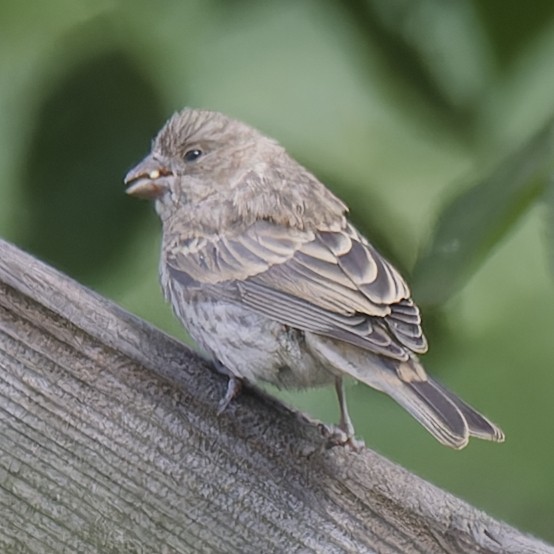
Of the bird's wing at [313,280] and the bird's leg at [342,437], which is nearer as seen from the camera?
the bird's leg at [342,437]

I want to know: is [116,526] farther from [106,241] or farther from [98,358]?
[106,241]

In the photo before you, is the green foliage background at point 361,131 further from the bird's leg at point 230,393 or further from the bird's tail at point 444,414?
the bird's leg at point 230,393

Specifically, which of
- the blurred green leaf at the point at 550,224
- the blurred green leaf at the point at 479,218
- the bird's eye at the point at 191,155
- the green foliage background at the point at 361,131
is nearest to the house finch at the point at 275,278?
the bird's eye at the point at 191,155

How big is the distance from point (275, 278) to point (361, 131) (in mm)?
359

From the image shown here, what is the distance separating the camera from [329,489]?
2695 mm

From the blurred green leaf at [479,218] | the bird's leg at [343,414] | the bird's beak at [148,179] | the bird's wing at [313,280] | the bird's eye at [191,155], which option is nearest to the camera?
the blurred green leaf at [479,218]

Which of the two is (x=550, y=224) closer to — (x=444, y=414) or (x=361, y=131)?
(x=444, y=414)

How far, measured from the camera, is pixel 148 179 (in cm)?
370

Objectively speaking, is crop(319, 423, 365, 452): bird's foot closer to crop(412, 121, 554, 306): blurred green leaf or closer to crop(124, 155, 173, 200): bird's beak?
crop(412, 121, 554, 306): blurred green leaf

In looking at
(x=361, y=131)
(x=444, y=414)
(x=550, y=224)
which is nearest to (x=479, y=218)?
(x=550, y=224)

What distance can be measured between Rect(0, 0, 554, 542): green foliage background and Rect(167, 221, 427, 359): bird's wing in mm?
74

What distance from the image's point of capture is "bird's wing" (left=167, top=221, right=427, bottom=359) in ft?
10.4

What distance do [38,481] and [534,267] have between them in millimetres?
1314

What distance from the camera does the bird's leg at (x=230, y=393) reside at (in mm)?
2717
